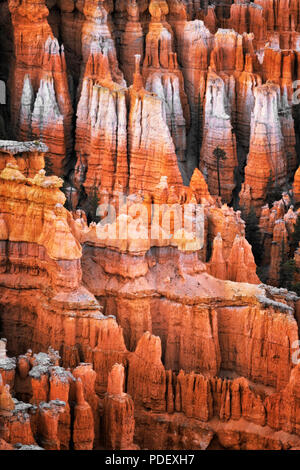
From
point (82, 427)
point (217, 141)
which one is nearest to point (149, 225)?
point (82, 427)

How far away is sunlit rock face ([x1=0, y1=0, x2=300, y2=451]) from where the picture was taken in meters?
37.0

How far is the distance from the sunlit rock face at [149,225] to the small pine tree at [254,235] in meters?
0.04

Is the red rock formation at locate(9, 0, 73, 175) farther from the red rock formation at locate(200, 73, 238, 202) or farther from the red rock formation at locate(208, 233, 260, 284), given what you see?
the red rock formation at locate(208, 233, 260, 284)

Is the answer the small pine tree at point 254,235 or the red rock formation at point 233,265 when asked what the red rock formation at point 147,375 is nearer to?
the red rock formation at point 233,265

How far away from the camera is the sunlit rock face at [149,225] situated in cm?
3697

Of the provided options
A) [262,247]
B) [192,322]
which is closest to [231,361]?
[192,322]

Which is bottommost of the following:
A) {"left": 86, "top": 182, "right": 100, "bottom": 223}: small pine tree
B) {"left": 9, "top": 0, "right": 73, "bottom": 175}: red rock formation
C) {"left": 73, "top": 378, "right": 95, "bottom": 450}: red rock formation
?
{"left": 73, "top": 378, "right": 95, "bottom": 450}: red rock formation

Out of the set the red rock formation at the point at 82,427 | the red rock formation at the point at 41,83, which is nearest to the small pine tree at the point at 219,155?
the red rock formation at the point at 41,83

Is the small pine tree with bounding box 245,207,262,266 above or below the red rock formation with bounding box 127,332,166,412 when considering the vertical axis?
above

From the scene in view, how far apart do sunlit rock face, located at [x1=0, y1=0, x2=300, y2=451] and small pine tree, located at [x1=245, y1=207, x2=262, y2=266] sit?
1.6 inches

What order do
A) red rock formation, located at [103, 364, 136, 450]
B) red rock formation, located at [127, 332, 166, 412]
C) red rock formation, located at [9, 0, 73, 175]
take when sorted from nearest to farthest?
red rock formation, located at [103, 364, 136, 450] < red rock formation, located at [127, 332, 166, 412] < red rock formation, located at [9, 0, 73, 175]

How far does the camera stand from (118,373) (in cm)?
3531

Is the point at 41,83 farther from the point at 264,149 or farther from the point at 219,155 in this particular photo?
the point at 264,149

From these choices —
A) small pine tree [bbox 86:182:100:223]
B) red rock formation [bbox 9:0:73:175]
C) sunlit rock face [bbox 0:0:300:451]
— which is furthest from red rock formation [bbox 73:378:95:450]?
red rock formation [bbox 9:0:73:175]
